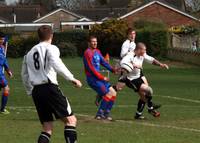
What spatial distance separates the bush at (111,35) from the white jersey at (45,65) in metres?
47.9

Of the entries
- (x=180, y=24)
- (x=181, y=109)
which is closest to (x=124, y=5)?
(x=180, y=24)

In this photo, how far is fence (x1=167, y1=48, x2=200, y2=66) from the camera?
47406 millimetres

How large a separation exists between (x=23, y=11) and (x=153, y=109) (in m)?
88.8

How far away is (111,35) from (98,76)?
44.2m

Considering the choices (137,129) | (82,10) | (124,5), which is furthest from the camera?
(124,5)

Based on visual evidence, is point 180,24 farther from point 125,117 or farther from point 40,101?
point 40,101

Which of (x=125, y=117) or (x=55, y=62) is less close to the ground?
(x=55, y=62)

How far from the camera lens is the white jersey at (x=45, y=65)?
9.77m

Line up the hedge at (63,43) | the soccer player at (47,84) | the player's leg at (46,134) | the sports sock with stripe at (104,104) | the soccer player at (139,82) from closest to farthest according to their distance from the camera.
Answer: the soccer player at (47,84) < the player's leg at (46,134) < the sports sock with stripe at (104,104) < the soccer player at (139,82) < the hedge at (63,43)

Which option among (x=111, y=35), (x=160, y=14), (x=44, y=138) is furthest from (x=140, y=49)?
(x=160, y=14)

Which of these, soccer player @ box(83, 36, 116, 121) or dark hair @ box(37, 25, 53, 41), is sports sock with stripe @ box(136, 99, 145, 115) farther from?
dark hair @ box(37, 25, 53, 41)

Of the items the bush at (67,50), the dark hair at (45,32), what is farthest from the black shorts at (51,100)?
the bush at (67,50)

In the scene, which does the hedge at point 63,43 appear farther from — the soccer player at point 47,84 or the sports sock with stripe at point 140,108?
the soccer player at point 47,84

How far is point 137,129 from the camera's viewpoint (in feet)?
44.2
